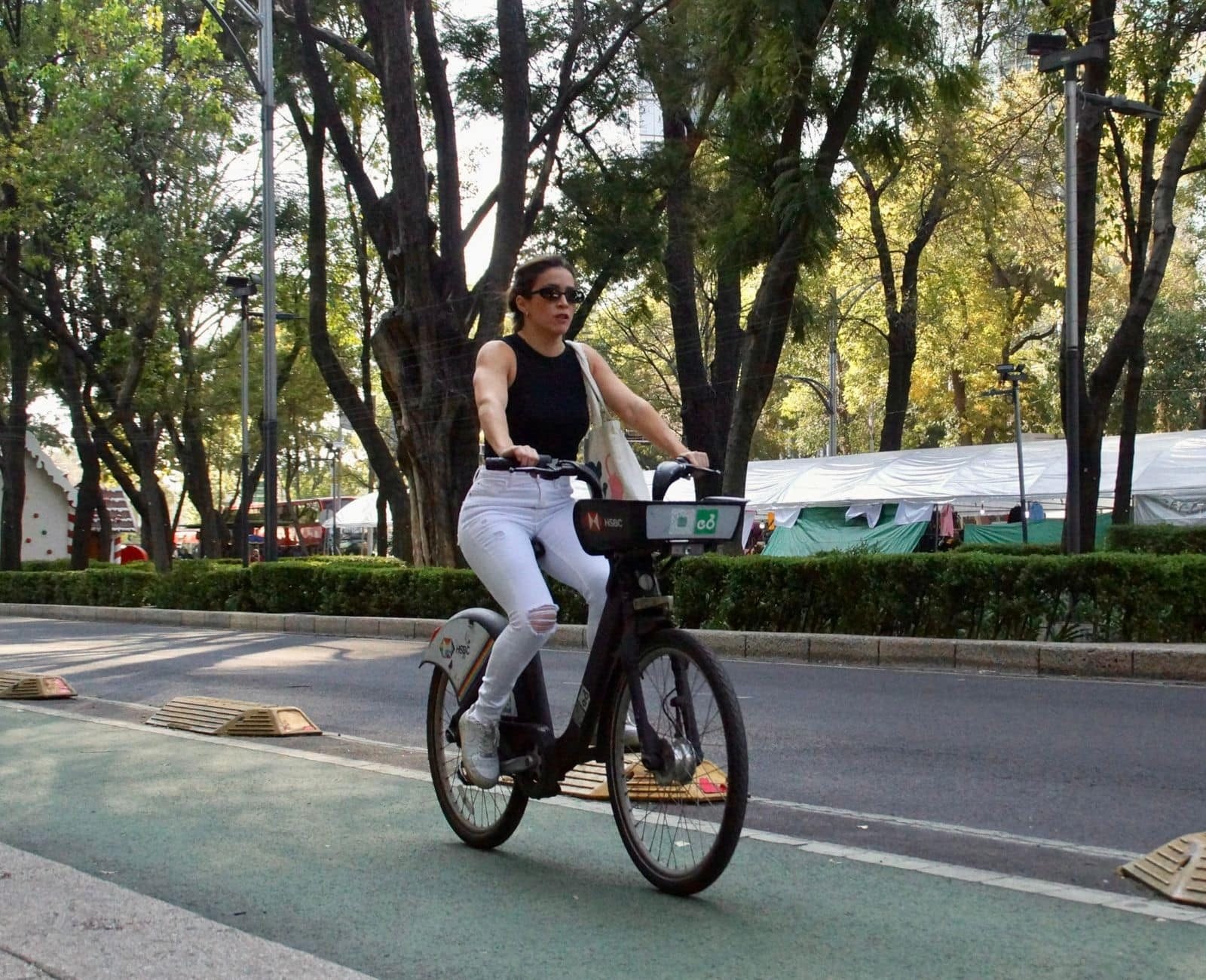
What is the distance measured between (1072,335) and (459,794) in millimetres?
12575

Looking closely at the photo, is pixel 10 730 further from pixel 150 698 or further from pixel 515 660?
pixel 515 660

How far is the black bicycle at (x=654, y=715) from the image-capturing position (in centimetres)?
380

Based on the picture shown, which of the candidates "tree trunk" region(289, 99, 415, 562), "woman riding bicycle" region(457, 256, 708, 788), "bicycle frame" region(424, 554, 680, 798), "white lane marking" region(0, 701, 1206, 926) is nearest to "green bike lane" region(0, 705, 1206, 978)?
"white lane marking" region(0, 701, 1206, 926)

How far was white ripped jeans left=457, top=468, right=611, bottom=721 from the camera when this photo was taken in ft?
14.3

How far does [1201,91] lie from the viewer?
1769 cm

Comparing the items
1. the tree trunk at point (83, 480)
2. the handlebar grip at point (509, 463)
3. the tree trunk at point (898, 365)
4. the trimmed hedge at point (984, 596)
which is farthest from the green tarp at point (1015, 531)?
the handlebar grip at point (509, 463)

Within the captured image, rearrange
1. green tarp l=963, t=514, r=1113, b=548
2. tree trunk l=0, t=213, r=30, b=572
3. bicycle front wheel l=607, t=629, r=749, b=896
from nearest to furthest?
bicycle front wheel l=607, t=629, r=749, b=896, green tarp l=963, t=514, r=1113, b=548, tree trunk l=0, t=213, r=30, b=572

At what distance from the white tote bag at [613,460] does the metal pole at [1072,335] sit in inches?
487

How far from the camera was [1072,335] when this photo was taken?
627 inches

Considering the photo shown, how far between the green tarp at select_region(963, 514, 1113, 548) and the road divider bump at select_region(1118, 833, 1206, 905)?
2619cm

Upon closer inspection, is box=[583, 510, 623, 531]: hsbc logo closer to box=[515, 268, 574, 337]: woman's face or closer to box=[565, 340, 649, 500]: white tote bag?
box=[565, 340, 649, 500]: white tote bag

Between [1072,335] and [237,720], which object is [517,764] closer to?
[237,720]

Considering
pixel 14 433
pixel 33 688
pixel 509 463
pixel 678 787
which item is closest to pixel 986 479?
pixel 14 433

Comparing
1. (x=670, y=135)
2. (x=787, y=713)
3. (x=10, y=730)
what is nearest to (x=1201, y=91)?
(x=670, y=135)
